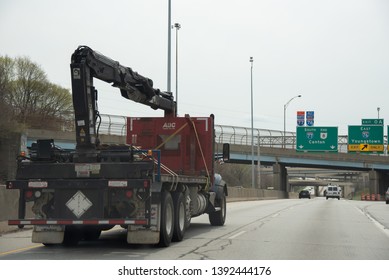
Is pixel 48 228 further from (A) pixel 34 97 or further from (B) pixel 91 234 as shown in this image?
(A) pixel 34 97

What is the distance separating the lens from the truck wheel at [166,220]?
10.9 meters

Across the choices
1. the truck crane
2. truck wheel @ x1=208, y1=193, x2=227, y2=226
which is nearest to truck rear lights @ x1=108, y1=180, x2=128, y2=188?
the truck crane

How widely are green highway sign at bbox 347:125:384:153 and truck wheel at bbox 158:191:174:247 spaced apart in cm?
4862

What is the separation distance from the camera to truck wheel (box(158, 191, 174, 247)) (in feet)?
35.7

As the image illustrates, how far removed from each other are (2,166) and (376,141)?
38411 millimetres

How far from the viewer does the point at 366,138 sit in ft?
186

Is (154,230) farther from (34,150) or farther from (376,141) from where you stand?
(376,141)

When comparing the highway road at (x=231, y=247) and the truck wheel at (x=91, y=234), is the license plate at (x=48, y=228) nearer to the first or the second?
the highway road at (x=231, y=247)

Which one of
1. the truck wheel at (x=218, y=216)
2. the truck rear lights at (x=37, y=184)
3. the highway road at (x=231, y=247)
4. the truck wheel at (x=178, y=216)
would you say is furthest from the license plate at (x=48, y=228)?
the truck wheel at (x=218, y=216)

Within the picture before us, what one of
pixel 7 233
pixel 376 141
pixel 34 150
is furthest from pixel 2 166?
pixel 376 141

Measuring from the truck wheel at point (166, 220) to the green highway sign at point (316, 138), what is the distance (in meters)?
48.1

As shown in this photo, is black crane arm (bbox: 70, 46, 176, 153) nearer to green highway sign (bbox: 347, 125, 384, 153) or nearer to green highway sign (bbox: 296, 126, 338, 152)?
green highway sign (bbox: 296, 126, 338, 152)

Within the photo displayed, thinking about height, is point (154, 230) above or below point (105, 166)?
below

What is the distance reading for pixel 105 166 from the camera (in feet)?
34.4
